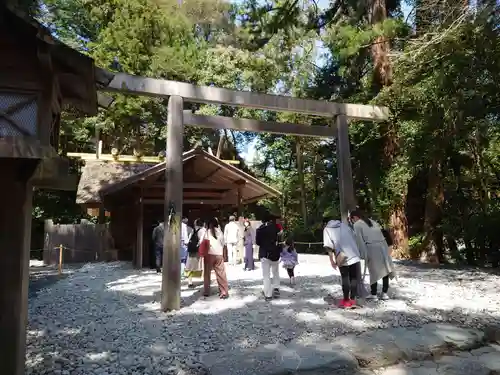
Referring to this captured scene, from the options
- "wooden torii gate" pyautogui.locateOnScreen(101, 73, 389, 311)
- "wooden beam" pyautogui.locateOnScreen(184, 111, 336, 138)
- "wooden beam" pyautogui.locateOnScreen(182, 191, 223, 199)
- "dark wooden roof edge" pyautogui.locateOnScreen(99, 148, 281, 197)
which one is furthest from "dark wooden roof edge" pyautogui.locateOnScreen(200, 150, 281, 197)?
"wooden torii gate" pyautogui.locateOnScreen(101, 73, 389, 311)

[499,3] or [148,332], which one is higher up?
[499,3]

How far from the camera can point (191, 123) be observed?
23.8ft

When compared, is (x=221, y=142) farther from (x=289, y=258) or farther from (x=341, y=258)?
(x=341, y=258)

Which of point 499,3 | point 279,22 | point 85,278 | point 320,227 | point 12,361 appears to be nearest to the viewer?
point 12,361

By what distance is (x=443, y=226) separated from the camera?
40.7 feet

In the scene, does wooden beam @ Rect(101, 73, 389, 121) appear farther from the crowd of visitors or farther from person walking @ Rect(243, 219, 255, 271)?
person walking @ Rect(243, 219, 255, 271)

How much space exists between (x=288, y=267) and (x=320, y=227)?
1490cm

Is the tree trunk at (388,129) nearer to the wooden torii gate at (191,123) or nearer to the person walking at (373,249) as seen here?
the wooden torii gate at (191,123)

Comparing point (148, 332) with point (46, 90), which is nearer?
point (46, 90)

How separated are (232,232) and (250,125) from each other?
5.62 metres

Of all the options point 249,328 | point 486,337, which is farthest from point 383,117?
point 249,328

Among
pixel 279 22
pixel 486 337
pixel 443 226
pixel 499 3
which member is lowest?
pixel 486 337

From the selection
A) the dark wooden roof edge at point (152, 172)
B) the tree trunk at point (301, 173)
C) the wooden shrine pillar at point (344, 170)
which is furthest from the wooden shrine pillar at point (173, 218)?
the tree trunk at point (301, 173)

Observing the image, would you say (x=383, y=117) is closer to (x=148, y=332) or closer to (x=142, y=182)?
(x=148, y=332)
